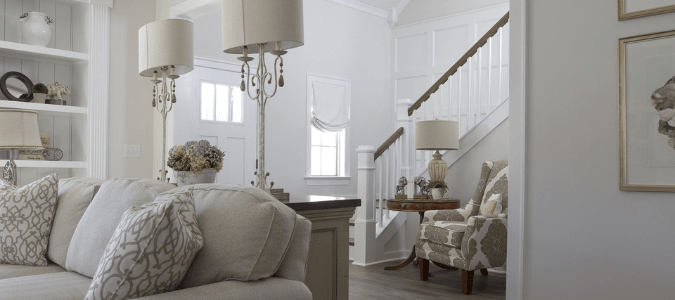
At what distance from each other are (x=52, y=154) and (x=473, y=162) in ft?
12.6

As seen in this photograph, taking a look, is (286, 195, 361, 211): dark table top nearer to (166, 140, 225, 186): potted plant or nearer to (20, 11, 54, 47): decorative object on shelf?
(166, 140, 225, 186): potted plant

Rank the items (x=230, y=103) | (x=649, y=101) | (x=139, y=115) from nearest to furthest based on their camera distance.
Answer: (x=649, y=101) → (x=139, y=115) → (x=230, y=103)

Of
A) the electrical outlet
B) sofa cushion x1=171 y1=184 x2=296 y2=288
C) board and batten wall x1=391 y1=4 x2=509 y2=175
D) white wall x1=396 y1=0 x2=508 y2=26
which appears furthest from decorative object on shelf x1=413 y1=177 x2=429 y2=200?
Answer: sofa cushion x1=171 y1=184 x2=296 y2=288

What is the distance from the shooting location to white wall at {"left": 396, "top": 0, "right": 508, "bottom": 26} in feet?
24.3

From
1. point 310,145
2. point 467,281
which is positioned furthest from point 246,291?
point 310,145

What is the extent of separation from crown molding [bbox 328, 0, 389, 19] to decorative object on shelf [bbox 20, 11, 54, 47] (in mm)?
3799

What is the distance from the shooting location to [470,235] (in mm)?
4203

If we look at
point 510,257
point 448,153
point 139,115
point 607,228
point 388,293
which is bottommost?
point 388,293

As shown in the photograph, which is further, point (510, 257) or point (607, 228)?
point (510, 257)

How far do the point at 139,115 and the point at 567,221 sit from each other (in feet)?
13.1

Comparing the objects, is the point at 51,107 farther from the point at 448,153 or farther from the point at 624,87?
the point at 624,87

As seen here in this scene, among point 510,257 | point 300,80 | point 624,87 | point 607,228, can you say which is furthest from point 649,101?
Answer: point 300,80

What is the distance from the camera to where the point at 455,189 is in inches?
217

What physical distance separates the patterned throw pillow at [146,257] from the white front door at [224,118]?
423 centimetres
